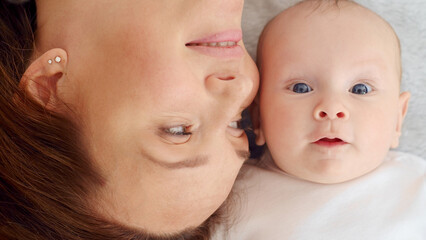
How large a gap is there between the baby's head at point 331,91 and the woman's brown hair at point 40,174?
60 cm

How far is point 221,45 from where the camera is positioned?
4.30 ft

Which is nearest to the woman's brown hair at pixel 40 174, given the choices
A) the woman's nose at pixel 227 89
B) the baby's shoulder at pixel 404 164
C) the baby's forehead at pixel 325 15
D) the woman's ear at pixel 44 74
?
the woman's ear at pixel 44 74

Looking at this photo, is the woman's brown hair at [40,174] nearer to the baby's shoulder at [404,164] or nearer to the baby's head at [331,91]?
the baby's head at [331,91]

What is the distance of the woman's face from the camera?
1.15 meters

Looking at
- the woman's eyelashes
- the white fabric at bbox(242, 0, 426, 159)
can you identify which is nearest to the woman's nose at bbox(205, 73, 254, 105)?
the woman's eyelashes

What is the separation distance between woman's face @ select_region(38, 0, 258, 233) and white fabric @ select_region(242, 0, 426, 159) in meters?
0.53

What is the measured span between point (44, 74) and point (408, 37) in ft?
4.17

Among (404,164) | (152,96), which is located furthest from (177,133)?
(404,164)

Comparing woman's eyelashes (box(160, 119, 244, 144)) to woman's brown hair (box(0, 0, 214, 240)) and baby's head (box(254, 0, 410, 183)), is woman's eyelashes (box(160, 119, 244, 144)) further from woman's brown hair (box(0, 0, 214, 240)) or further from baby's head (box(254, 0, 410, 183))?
baby's head (box(254, 0, 410, 183))

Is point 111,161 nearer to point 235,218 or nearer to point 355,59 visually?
point 235,218

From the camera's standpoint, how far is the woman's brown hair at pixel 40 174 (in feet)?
3.87

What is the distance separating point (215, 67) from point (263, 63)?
0.35m

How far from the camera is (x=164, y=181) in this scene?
1207 mm

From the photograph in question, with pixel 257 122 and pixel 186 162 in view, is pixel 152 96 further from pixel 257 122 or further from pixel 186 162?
pixel 257 122
